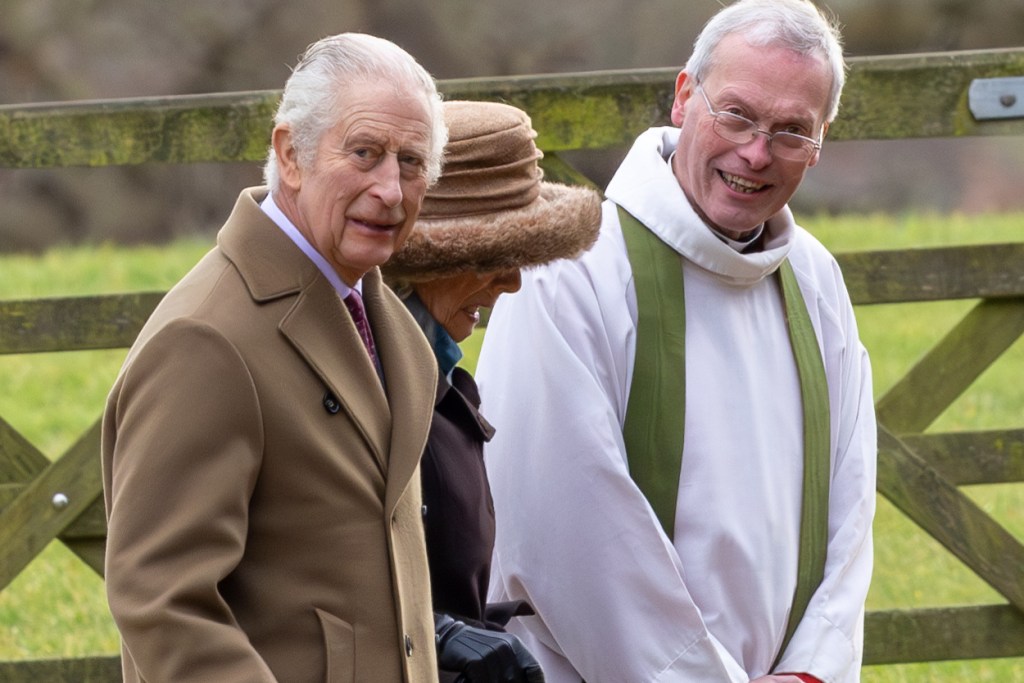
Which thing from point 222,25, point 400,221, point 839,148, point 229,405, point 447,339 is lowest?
point 839,148

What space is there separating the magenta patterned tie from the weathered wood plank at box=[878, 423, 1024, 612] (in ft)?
6.53

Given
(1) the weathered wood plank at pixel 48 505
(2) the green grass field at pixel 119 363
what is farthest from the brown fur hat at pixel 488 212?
(2) the green grass field at pixel 119 363

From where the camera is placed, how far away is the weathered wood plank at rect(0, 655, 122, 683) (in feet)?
12.2

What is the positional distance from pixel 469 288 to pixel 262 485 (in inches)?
25.0

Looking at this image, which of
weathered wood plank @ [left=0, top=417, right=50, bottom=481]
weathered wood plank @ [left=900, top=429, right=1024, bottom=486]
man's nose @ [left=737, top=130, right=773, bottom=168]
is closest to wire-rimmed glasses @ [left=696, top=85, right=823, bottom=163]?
man's nose @ [left=737, top=130, right=773, bottom=168]

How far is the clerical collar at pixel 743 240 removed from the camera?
8.96 ft

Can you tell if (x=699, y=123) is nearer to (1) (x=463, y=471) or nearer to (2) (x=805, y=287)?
(2) (x=805, y=287)

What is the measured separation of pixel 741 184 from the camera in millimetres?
2674

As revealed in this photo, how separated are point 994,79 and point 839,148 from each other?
8.37 meters

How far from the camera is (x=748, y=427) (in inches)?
106

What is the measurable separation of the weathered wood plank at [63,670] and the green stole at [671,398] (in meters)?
1.69

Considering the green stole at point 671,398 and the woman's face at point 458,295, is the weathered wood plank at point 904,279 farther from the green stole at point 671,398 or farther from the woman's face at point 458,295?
the woman's face at point 458,295

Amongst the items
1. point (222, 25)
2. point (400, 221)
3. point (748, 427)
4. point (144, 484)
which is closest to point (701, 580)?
point (748, 427)

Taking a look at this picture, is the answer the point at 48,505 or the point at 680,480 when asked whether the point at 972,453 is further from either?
the point at 48,505
